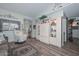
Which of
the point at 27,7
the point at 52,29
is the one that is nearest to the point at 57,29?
the point at 52,29

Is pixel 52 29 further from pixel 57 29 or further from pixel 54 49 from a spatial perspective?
pixel 54 49

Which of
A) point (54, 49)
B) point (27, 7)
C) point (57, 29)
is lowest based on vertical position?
point (54, 49)

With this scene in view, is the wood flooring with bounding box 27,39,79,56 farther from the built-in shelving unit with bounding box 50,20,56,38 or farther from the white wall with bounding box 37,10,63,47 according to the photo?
the built-in shelving unit with bounding box 50,20,56,38

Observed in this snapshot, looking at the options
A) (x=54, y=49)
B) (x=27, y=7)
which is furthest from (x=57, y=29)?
(x=27, y=7)

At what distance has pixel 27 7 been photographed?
1288mm

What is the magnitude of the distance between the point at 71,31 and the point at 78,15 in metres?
0.32


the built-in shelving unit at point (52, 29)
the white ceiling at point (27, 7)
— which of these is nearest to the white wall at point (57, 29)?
the built-in shelving unit at point (52, 29)

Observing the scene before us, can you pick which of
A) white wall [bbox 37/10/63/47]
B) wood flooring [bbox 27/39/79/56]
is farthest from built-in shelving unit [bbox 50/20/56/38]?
wood flooring [bbox 27/39/79/56]

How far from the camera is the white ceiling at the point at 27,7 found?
1.24 m

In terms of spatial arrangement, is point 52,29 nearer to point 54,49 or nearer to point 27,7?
point 54,49

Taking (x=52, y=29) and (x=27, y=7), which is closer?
(x=27, y=7)

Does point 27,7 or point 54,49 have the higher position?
point 27,7

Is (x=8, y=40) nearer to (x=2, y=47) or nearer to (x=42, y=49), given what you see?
(x=2, y=47)

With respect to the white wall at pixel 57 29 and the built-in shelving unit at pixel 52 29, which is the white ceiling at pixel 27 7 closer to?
the white wall at pixel 57 29
